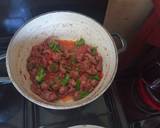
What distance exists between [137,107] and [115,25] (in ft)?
1.01

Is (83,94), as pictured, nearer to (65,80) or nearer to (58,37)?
(65,80)

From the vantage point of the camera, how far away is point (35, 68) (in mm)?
668

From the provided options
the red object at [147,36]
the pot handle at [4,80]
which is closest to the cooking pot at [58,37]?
the pot handle at [4,80]

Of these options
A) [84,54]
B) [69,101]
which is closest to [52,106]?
[69,101]

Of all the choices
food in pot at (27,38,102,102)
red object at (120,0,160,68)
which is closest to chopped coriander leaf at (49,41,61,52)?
food in pot at (27,38,102,102)

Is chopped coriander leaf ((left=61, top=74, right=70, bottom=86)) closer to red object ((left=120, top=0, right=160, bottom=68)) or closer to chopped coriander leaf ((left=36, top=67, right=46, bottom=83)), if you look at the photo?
chopped coriander leaf ((left=36, top=67, right=46, bottom=83))

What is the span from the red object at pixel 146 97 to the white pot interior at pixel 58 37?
0.32 meters

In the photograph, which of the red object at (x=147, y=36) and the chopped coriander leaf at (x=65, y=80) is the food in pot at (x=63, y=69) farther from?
the red object at (x=147, y=36)

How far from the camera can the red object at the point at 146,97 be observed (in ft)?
3.03

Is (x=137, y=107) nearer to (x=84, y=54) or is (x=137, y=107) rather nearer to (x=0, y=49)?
(x=84, y=54)

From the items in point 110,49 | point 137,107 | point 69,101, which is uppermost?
point 110,49

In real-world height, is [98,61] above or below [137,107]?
above

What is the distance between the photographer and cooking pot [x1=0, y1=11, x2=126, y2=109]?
2.02 ft

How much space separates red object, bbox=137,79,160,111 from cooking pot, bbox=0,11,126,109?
0.32m
